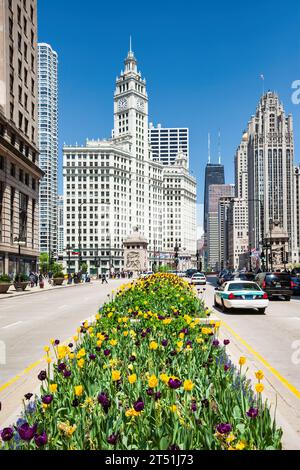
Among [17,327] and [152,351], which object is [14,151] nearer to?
[17,327]

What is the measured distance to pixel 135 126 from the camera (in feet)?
571

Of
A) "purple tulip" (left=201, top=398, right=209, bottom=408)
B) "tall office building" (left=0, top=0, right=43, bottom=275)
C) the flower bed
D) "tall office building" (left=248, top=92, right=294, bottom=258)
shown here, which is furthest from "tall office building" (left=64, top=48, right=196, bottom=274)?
"purple tulip" (left=201, top=398, right=209, bottom=408)

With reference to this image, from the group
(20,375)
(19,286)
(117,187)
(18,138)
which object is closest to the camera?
(20,375)

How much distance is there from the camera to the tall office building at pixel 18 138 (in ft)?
148

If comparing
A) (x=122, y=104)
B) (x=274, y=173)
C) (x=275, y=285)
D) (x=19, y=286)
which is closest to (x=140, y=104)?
(x=122, y=104)

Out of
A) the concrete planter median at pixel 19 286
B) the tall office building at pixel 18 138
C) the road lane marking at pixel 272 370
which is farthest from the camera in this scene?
the tall office building at pixel 18 138

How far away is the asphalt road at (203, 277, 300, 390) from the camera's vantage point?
30.2 ft

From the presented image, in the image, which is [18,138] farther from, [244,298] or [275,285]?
[244,298]

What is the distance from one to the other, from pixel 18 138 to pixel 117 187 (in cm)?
11633

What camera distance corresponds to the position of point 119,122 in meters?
178

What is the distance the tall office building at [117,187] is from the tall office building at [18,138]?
91.9m

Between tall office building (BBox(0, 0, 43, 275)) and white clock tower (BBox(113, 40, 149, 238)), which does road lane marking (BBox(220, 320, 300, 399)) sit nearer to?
tall office building (BBox(0, 0, 43, 275))

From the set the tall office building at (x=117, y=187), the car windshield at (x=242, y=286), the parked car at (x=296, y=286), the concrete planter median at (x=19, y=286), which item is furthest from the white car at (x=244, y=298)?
the tall office building at (x=117, y=187)

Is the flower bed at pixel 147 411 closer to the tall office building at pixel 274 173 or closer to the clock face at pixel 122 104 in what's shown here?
the clock face at pixel 122 104
